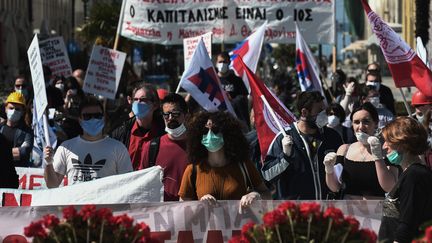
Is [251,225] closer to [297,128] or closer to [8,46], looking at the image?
[297,128]

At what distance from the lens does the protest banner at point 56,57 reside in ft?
57.4

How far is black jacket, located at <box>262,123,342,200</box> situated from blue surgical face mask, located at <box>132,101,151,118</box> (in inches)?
63.4

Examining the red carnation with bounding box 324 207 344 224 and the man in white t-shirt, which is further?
the man in white t-shirt

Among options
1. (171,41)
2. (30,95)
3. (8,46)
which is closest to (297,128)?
(30,95)

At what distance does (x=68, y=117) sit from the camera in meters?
11.6

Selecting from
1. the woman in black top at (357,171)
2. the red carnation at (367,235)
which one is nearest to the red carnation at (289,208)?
the red carnation at (367,235)

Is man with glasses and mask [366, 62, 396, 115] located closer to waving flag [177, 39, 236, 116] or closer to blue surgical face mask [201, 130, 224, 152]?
waving flag [177, 39, 236, 116]

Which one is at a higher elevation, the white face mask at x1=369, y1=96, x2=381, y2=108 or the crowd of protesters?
the crowd of protesters

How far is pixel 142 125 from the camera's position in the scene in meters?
9.16

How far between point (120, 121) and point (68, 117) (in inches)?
51.1

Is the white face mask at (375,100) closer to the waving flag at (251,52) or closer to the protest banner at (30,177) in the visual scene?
the waving flag at (251,52)

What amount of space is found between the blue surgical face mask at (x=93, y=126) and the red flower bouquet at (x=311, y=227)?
347 centimetres

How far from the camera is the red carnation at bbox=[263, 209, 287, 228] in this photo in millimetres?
4699

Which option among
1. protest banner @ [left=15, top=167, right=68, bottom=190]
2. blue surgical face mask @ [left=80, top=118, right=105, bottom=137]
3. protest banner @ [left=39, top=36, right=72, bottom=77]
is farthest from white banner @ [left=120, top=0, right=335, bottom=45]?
blue surgical face mask @ [left=80, top=118, right=105, bottom=137]
